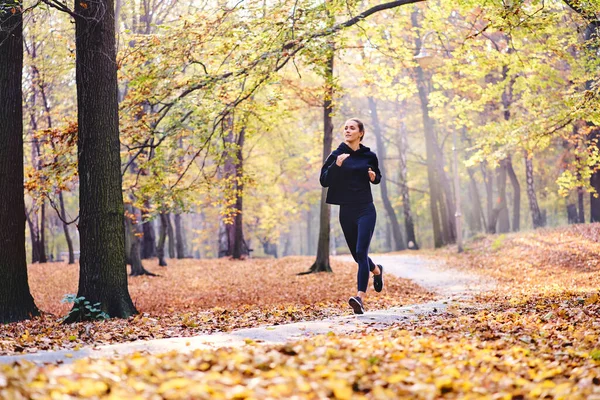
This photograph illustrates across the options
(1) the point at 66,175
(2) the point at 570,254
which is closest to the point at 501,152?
(2) the point at 570,254

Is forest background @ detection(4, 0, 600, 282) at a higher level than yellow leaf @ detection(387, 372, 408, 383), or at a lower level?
higher

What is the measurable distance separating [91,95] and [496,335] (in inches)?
249

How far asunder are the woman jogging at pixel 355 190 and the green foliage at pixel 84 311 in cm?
355

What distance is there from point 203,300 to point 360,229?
19.0 ft

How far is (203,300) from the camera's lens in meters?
12.2

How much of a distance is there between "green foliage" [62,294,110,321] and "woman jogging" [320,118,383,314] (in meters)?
3.55

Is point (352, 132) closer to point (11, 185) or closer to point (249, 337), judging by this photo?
point (249, 337)

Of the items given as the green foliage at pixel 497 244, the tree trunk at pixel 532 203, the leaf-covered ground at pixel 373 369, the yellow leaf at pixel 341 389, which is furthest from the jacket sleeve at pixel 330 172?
the tree trunk at pixel 532 203

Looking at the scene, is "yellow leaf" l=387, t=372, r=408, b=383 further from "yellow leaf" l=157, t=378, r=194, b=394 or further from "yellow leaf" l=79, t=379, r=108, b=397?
"yellow leaf" l=79, t=379, r=108, b=397

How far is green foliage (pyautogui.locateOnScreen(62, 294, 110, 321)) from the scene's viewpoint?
8.26 m

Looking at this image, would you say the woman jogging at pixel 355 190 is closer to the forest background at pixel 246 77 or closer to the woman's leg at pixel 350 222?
the woman's leg at pixel 350 222

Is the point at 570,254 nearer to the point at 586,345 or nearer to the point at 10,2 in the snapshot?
the point at 586,345

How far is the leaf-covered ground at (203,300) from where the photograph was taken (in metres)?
7.05

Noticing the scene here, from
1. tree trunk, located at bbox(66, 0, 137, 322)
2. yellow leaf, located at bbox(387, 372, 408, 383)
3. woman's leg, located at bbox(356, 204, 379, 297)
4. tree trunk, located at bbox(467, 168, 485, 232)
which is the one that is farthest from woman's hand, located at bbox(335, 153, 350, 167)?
tree trunk, located at bbox(467, 168, 485, 232)
